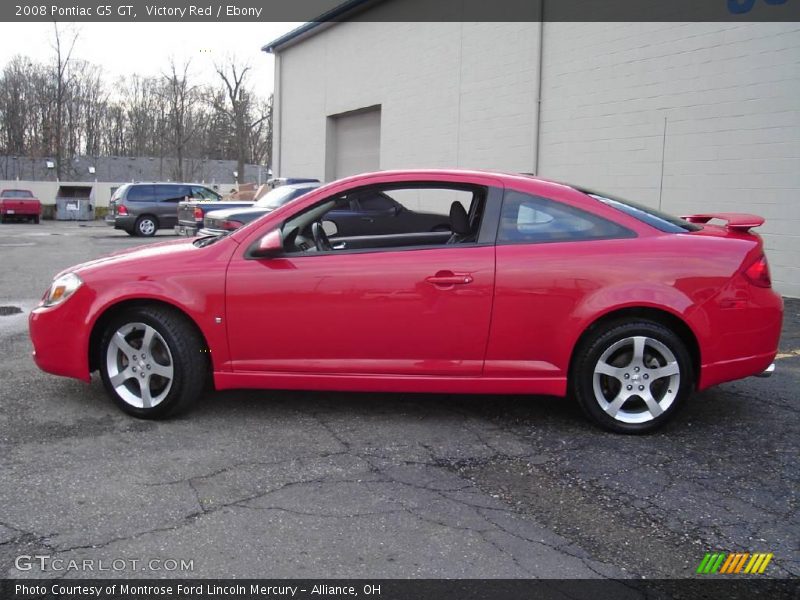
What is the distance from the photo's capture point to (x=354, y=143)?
72.3 feet

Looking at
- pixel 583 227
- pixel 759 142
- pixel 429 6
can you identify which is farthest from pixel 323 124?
pixel 583 227

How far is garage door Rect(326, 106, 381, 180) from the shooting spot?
2098 cm

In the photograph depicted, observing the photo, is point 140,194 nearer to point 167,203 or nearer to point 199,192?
point 167,203

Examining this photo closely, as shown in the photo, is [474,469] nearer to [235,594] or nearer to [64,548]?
[235,594]

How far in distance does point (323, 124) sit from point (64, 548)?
2122 centimetres

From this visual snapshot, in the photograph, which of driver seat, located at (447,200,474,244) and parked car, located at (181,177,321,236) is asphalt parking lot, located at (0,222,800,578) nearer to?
driver seat, located at (447,200,474,244)

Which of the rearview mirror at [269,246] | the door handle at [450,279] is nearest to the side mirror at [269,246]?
the rearview mirror at [269,246]

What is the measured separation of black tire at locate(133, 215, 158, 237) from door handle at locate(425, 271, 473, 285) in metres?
20.5

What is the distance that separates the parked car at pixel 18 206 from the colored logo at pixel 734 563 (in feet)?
111

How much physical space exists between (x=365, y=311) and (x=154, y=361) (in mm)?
1366

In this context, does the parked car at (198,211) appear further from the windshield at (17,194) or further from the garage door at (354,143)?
the windshield at (17,194)

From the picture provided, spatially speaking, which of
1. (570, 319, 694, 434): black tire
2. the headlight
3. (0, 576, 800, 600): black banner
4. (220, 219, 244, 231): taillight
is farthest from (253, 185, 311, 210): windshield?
(0, 576, 800, 600): black banner

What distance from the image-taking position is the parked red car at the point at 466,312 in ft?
14.1

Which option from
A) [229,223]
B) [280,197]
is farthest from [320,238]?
[280,197]
